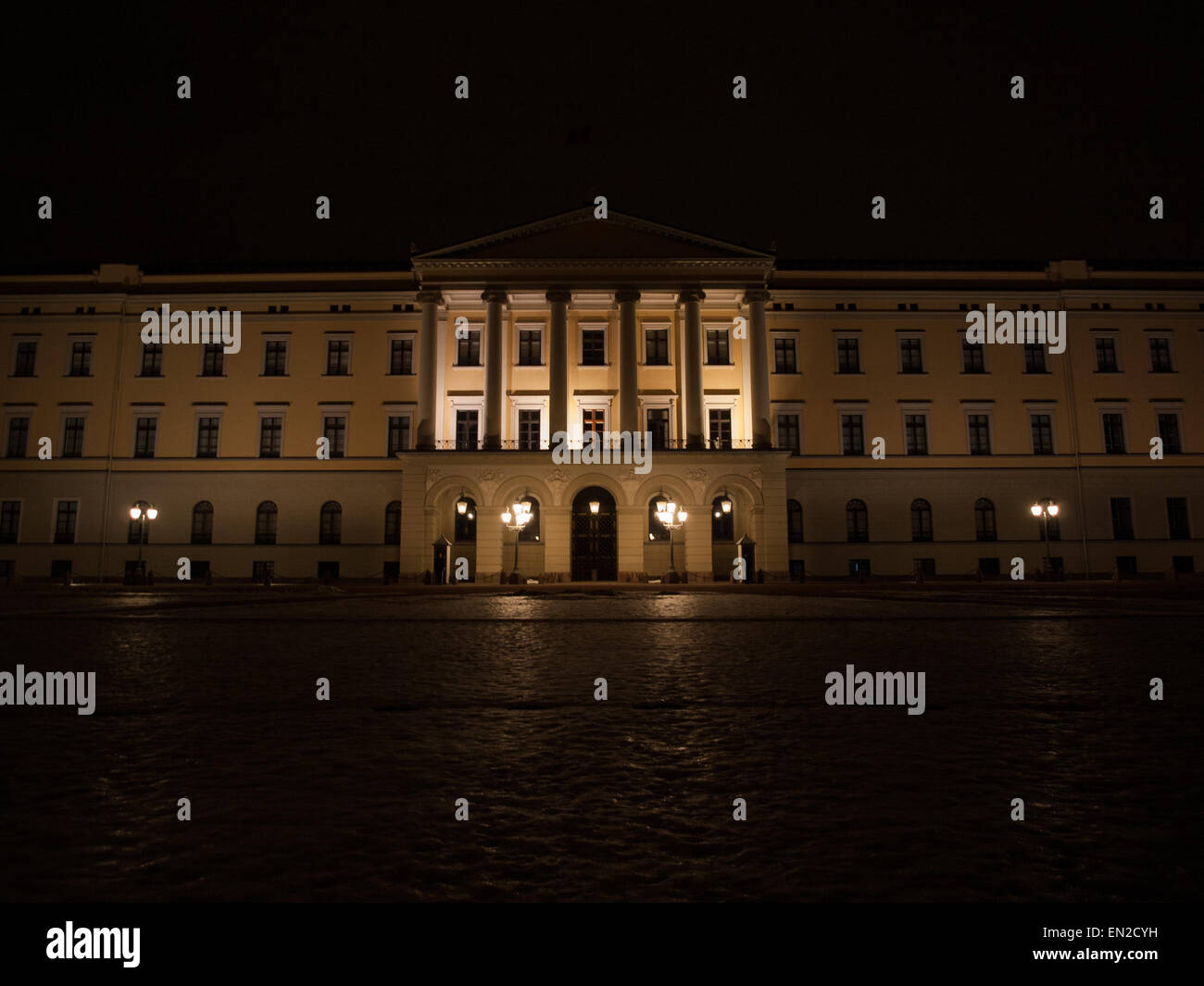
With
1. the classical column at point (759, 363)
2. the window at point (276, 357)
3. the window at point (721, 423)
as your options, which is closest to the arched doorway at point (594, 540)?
the window at point (721, 423)

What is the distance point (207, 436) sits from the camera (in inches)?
1572

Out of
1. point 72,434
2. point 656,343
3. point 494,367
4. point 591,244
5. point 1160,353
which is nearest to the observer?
point 494,367

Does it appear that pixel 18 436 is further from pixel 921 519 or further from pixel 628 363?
pixel 921 519

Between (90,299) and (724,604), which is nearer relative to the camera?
(724,604)

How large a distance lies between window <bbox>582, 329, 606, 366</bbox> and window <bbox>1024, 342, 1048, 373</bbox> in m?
21.3

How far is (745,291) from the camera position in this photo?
37.2 meters

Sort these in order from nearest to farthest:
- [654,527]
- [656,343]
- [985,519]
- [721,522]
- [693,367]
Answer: [693,367] → [654,527] → [721,522] → [985,519] → [656,343]

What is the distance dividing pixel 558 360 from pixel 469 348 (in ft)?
17.5

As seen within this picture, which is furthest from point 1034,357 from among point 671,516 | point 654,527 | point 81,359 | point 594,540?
point 81,359

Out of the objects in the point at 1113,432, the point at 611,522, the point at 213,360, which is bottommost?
the point at 611,522

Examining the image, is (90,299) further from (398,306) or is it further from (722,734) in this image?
(722,734)

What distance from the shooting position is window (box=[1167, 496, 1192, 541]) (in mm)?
39031

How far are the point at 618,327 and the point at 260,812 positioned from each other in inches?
1409
